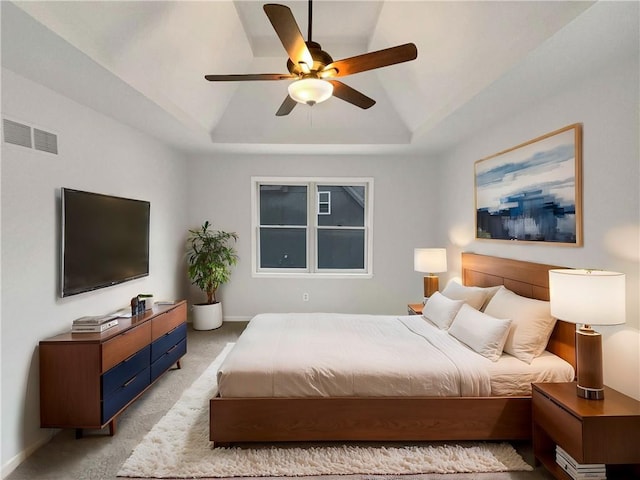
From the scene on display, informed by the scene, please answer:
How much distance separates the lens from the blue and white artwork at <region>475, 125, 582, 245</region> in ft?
7.91

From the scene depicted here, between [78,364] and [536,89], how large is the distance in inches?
150

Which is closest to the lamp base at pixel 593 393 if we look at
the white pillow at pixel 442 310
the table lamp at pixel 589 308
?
the table lamp at pixel 589 308

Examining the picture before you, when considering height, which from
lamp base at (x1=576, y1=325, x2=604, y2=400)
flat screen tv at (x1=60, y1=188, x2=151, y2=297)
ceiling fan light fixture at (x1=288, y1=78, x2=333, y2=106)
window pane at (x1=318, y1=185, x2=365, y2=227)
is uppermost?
ceiling fan light fixture at (x1=288, y1=78, x2=333, y2=106)

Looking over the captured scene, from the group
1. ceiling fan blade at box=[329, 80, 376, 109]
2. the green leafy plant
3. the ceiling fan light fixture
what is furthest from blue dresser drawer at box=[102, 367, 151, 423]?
ceiling fan blade at box=[329, 80, 376, 109]

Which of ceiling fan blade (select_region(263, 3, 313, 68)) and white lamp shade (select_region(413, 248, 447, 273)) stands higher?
ceiling fan blade (select_region(263, 3, 313, 68))

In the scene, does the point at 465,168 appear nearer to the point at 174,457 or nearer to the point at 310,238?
the point at 310,238

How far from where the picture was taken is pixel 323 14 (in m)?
3.09

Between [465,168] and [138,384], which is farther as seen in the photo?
[465,168]

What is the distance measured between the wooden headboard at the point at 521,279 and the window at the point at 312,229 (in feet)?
5.84

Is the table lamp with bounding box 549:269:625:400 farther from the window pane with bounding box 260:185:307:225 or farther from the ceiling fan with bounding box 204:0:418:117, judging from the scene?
the window pane with bounding box 260:185:307:225

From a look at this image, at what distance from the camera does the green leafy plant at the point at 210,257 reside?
14.9 ft

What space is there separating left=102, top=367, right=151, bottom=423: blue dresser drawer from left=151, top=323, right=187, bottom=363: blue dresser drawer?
6.4 inches

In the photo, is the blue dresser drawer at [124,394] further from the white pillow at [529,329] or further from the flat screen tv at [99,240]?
the white pillow at [529,329]

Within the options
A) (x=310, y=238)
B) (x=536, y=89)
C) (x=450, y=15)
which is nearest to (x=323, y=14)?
(x=450, y=15)
